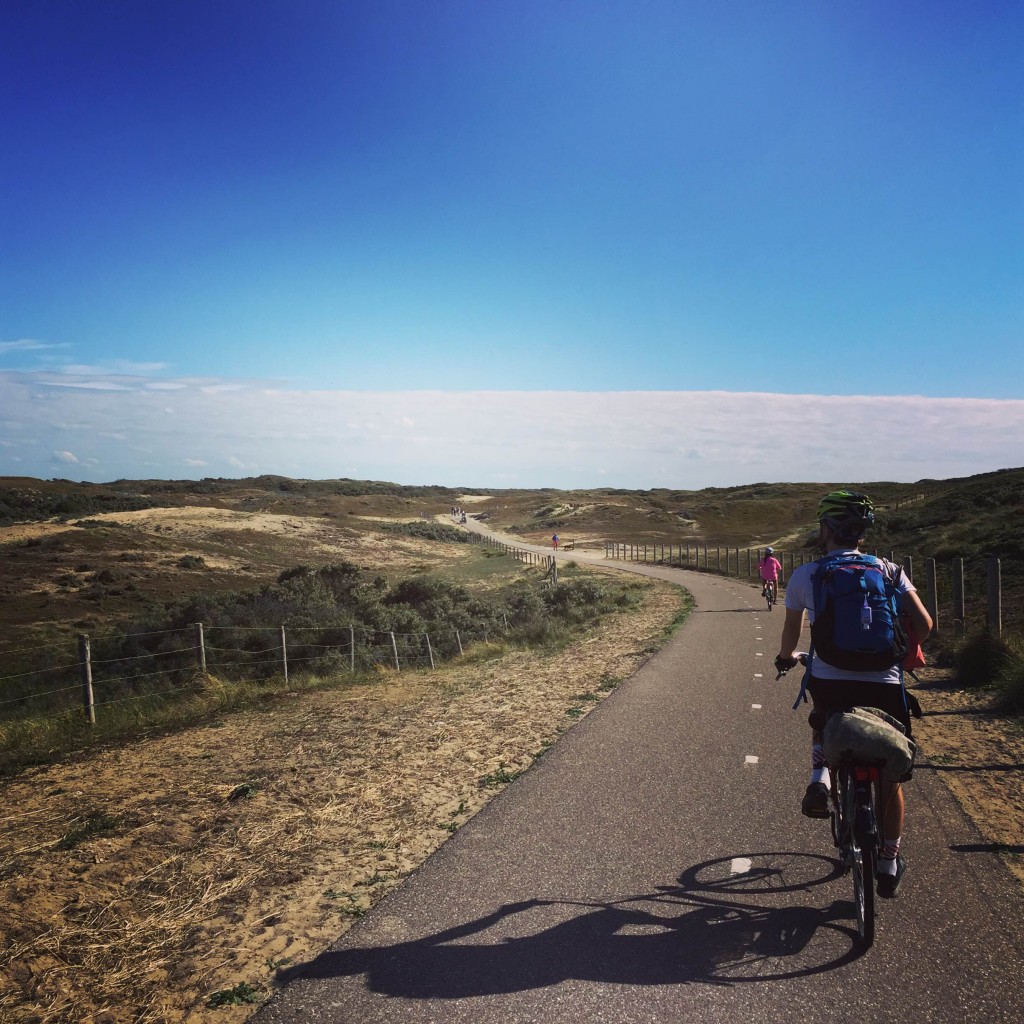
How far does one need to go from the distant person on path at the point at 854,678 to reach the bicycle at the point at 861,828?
74 millimetres

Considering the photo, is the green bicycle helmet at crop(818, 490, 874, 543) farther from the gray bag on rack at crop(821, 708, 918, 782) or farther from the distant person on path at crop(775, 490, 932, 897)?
the gray bag on rack at crop(821, 708, 918, 782)

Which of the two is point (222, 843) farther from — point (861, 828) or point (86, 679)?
point (86, 679)

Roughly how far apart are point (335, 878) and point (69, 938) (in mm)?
1387

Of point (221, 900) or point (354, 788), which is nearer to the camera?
point (221, 900)

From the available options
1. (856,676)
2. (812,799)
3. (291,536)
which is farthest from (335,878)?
(291,536)

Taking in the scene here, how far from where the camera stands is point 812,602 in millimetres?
3812

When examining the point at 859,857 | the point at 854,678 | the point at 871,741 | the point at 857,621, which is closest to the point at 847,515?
the point at 857,621

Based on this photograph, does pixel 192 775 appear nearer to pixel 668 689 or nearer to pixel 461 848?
pixel 461 848

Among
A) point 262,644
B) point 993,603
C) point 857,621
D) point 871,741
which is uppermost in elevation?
point 857,621

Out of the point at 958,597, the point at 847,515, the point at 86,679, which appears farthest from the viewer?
the point at 958,597

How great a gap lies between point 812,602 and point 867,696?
54 centimetres

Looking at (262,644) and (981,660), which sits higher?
(981,660)

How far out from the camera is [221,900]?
4.17 m

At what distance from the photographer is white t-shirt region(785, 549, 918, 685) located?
3.73 meters
